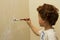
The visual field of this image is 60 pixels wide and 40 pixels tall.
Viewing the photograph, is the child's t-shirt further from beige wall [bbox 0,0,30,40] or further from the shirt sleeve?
beige wall [bbox 0,0,30,40]

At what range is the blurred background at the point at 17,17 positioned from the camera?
1451mm

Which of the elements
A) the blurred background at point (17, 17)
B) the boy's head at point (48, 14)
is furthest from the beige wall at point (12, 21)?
the boy's head at point (48, 14)

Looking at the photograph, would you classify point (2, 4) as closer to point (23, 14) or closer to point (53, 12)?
point (23, 14)

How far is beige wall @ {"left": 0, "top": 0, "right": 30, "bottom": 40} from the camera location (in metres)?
1.45

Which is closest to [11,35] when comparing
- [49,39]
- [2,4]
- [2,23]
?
[2,23]

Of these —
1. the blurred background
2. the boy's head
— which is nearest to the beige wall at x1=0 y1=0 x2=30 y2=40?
the blurred background

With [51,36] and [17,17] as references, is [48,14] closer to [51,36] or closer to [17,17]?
[51,36]

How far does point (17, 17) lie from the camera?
1581mm

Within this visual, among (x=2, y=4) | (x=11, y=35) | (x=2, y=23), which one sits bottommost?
(x=11, y=35)

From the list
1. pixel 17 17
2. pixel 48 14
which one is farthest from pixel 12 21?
pixel 48 14

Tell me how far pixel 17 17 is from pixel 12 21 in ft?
0.31

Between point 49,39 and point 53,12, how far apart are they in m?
0.21

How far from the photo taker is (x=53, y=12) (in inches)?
50.3

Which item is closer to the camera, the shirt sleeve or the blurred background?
the shirt sleeve
